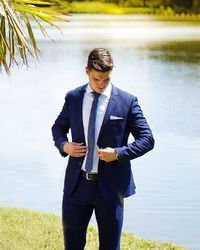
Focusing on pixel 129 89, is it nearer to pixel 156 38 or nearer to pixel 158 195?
pixel 158 195

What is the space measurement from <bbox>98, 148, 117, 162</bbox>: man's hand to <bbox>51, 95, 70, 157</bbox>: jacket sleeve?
0.84ft

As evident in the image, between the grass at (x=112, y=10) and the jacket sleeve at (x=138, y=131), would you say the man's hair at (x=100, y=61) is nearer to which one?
the jacket sleeve at (x=138, y=131)

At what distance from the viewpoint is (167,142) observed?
1116cm

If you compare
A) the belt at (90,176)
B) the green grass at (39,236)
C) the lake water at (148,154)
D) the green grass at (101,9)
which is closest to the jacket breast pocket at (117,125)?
the belt at (90,176)

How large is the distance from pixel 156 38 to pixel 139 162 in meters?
32.1

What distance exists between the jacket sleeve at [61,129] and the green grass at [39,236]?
156 centimetres

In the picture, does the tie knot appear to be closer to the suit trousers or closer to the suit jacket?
the suit jacket

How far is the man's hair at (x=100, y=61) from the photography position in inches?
149

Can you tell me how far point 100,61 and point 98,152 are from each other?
423 millimetres

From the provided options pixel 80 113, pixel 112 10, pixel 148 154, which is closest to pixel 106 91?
pixel 80 113

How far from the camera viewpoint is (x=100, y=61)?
12.5 feet

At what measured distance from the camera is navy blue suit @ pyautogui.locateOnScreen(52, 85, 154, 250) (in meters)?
3.90

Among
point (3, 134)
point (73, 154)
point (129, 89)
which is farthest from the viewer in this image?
point (129, 89)

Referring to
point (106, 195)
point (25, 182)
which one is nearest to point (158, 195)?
point (25, 182)
